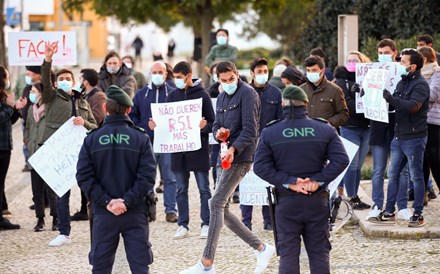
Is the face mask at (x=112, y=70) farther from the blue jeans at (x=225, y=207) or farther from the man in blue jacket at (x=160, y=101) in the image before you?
the blue jeans at (x=225, y=207)

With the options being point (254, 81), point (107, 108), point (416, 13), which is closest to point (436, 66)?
point (254, 81)

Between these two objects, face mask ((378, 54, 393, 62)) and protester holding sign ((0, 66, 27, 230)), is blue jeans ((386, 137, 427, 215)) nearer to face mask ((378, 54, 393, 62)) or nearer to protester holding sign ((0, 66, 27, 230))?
face mask ((378, 54, 393, 62))

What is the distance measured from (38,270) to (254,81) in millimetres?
3094

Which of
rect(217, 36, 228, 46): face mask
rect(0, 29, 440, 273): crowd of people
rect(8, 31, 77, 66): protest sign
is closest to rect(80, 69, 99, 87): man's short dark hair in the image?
rect(0, 29, 440, 273): crowd of people

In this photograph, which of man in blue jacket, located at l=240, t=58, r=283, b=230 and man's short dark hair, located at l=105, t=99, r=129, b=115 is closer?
man's short dark hair, located at l=105, t=99, r=129, b=115

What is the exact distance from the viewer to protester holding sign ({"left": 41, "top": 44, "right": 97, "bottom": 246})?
38.7 ft

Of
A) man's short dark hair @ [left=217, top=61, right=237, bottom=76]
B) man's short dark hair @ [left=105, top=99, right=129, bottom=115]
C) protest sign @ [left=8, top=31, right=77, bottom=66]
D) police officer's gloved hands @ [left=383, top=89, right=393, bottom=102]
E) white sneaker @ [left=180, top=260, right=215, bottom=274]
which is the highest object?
protest sign @ [left=8, top=31, right=77, bottom=66]

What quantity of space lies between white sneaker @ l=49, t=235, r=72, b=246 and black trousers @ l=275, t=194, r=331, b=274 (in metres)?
4.19

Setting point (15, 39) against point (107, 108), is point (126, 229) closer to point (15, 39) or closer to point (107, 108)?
point (107, 108)

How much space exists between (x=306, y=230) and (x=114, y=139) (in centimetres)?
157

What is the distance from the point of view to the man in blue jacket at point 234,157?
9914 millimetres

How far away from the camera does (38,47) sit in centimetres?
1341

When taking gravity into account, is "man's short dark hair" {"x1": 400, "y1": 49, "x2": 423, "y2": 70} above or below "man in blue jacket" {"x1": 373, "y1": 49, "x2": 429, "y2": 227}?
above

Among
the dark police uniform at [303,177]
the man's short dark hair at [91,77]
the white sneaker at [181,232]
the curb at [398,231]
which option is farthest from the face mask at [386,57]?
the dark police uniform at [303,177]
